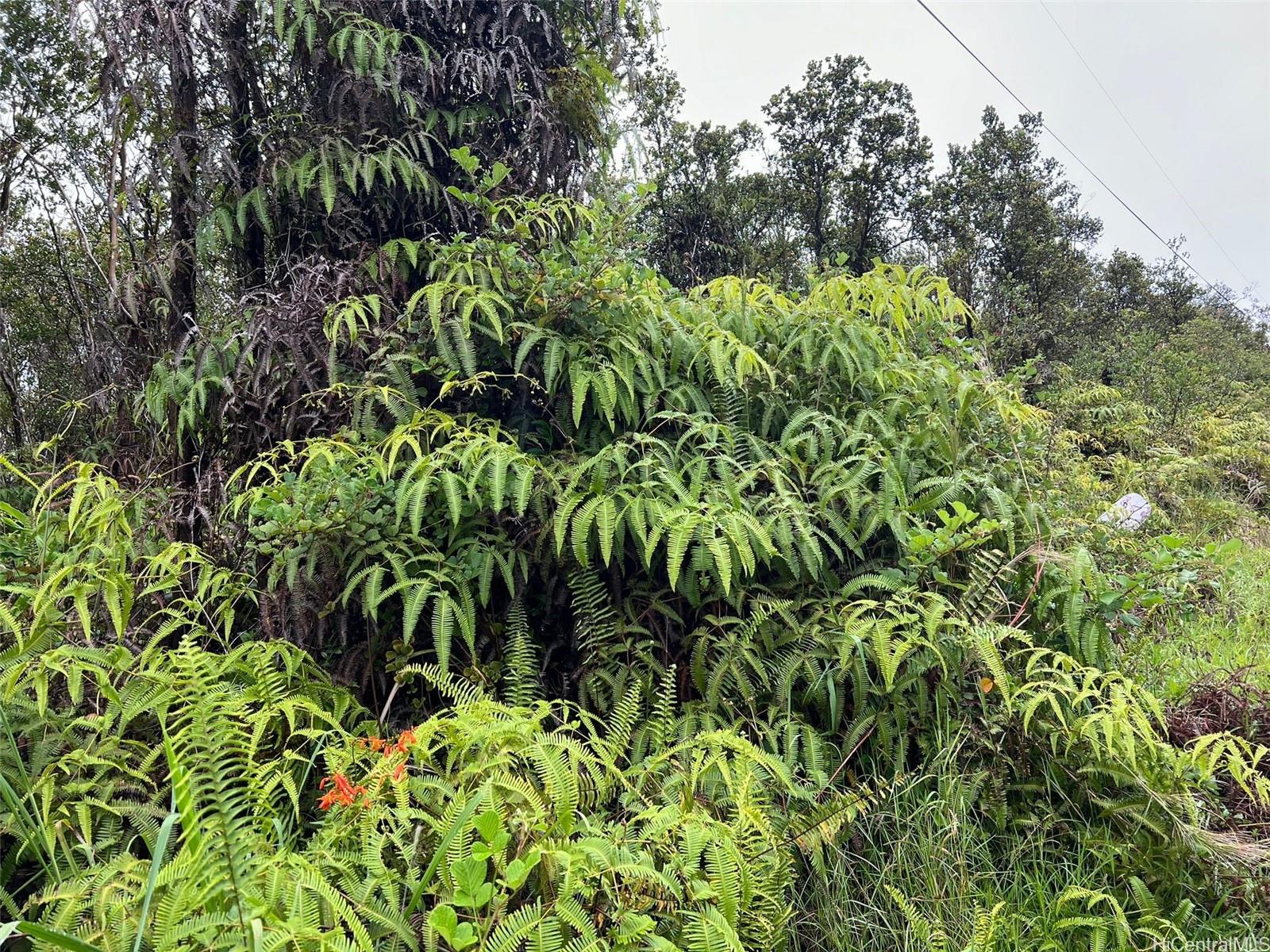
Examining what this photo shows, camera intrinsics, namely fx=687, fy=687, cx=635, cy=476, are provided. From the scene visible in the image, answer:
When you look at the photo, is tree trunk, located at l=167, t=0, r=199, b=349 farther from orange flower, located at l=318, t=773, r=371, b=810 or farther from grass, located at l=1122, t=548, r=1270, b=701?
grass, located at l=1122, t=548, r=1270, b=701

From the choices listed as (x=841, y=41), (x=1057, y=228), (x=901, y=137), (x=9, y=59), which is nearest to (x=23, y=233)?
(x=9, y=59)

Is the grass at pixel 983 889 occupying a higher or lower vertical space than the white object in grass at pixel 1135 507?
lower

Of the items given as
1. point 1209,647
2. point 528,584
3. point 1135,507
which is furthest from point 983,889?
point 1135,507

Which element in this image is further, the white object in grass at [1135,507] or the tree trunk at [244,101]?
the white object in grass at [1135,507]

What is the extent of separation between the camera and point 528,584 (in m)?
2.12

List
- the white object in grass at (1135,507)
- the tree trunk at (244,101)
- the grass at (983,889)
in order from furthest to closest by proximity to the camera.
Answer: the white object in grass at (1135,507) < the tree trunk at (244,101) < the grass at (983,889)

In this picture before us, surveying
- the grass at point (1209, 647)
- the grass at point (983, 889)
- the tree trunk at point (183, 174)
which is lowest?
the grass at point (983, 889)

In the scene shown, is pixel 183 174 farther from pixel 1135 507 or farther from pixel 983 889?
pixel 1135 507

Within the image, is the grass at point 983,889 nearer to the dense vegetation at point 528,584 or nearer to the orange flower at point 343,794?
the dense vegetation at point 528,584

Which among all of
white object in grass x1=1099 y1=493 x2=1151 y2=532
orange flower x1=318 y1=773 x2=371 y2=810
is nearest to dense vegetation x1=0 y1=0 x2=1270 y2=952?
orange flower x1=318 y1=773 x2=371 y2=810

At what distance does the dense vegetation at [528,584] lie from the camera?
1248mm

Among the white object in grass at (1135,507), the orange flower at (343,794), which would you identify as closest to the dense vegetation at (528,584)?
the orange flower at (343,794)

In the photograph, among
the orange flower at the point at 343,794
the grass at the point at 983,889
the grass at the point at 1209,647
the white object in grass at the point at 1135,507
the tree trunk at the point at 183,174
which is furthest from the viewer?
the white object in grass at the point at 1135,507

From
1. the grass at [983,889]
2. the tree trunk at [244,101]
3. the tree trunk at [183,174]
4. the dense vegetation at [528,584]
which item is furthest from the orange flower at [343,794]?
the tree trunk at [244,101]
